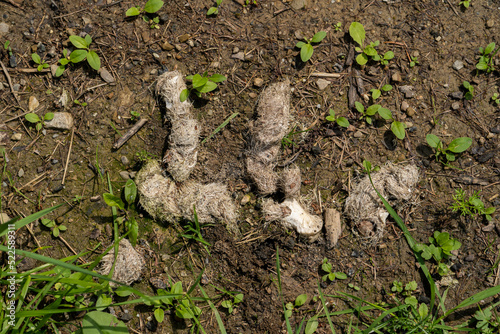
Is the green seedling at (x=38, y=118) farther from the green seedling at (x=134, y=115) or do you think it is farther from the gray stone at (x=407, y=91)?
the gray stone at (x=407, y=91)

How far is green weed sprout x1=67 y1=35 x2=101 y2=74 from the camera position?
120 inches

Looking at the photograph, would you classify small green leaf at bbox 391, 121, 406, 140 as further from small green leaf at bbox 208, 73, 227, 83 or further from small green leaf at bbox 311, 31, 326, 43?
small green leaf at bbox 208, 73, 227, 83

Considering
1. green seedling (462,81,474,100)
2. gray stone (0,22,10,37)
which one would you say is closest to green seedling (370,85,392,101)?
green seedling (462,81,474,100)

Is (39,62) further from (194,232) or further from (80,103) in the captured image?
(194,232)

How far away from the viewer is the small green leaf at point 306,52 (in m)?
3.05

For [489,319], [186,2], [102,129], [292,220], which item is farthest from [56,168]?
[489,319]

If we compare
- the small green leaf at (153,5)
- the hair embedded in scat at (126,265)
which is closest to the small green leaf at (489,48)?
the small green leaf at (153,5)

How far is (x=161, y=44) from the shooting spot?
3.16m

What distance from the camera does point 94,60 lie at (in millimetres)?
3064

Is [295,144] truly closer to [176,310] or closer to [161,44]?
[161,44]

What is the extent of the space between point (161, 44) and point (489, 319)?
3.87 metres

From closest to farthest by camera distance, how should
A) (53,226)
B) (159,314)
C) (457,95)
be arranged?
(159,314)
(53,226)
(457,95)

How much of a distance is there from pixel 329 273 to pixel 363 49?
2109 mm

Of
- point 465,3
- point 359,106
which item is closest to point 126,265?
point 359,106
